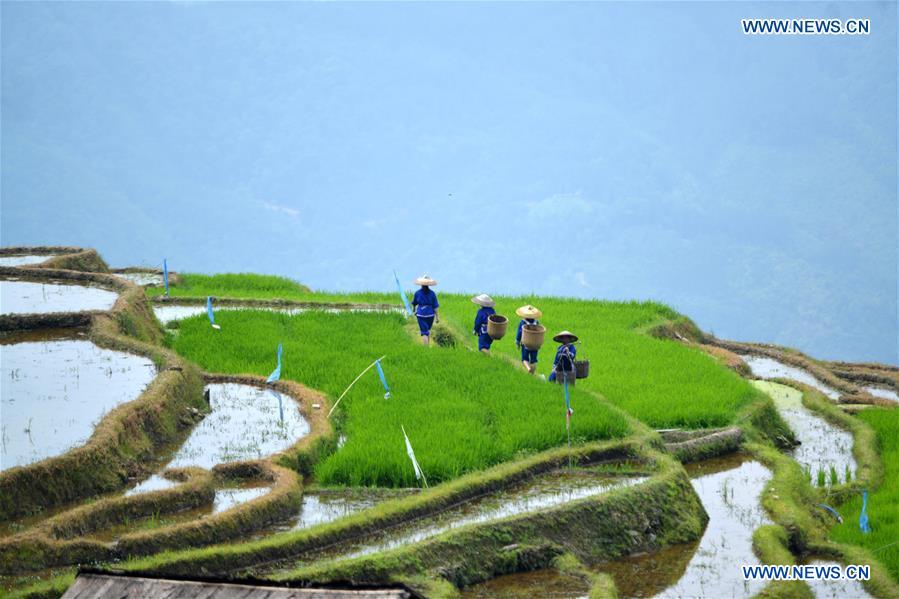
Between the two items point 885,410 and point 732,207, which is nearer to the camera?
point 885,410

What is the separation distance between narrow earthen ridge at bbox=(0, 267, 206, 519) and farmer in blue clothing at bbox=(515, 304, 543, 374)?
3870mm

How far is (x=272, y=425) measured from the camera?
41.0 ft

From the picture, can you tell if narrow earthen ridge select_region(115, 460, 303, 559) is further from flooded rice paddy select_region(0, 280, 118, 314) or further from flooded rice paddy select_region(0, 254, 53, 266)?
flooded rice paddy select_region(0, 254, 53, 266)

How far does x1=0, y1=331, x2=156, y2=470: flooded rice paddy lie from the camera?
423 inches

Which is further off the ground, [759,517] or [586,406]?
[586,406]

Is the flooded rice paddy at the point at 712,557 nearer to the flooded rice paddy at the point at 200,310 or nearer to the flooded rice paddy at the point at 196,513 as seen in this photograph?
the flooded rice paddy at the point at 196,513

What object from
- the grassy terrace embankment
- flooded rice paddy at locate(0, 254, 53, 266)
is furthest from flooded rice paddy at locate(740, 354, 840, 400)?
flooded rice paddy at locate(0, 254, 53, 266)

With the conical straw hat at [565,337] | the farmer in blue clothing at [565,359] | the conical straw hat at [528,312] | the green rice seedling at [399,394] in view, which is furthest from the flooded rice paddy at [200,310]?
the conical straw hat at [565,337]

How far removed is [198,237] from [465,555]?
94596 millimetres

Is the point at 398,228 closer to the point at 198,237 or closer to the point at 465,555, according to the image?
the point at 198,237

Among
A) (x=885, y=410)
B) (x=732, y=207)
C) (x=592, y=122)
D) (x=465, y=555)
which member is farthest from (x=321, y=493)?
(x=592, y=122)

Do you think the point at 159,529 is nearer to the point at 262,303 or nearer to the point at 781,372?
the point at 262,303

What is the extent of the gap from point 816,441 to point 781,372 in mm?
5026

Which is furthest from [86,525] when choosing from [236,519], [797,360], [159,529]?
[797,360]
